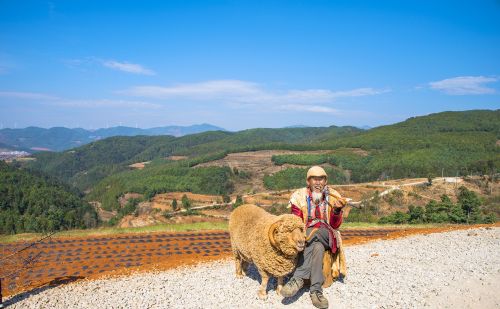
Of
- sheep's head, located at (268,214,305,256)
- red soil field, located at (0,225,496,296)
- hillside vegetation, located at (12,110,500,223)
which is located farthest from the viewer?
hillside vegetation, located at (12,110,500,223)

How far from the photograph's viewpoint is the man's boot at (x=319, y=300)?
614 centimetres

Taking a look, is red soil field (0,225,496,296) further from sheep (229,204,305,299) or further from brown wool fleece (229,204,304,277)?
sheep (229,204,305,299)

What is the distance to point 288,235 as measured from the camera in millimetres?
5867

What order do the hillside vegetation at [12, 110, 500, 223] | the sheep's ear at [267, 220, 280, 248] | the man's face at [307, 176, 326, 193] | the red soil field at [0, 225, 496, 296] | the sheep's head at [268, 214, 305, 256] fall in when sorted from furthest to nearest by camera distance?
the hillside vegetation at [12, 110, 500, 223]
the red soil field at [0, 225, 496, 296]
the man's face at [307, 176, 326, 193]
the sheep's ear at [267, 220, 280, 248]
the sheep's head at [268, 214, 305, 256]

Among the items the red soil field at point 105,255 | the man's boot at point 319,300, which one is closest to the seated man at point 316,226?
the man's boot at point 319,300

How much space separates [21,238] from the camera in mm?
12578

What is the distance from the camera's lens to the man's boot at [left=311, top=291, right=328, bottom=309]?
242 inches

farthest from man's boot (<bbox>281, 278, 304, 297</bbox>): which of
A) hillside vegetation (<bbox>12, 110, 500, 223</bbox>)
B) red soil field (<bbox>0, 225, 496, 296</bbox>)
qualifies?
hillside vegetation (<bbox>12, 110, 500, 223</bbox>)

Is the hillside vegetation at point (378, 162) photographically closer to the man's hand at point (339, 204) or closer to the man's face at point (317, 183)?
the man's hand at point (339, 204)

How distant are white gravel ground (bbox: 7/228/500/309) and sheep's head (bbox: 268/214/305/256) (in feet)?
4.11

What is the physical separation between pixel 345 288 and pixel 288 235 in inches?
87.8

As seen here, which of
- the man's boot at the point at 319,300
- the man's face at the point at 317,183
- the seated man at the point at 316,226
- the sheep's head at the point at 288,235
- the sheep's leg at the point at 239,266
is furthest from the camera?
the sheep's leg at the point at 239,266

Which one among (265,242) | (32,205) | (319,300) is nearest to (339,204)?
(265,242)

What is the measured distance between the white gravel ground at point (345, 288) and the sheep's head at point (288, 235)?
1.25m
